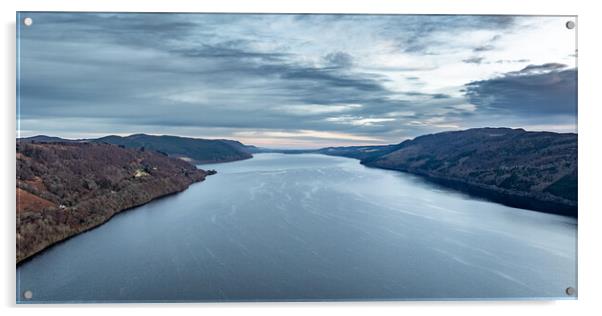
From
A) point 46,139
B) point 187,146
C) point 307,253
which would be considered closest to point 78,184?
point 46,139

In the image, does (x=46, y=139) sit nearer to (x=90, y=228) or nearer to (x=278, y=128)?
(x=90, y=228)

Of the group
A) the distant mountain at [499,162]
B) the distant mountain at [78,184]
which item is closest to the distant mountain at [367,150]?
the distant mountain at [499,162]

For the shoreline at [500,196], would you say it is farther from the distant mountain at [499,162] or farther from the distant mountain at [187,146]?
the distant mountain at [187,146]

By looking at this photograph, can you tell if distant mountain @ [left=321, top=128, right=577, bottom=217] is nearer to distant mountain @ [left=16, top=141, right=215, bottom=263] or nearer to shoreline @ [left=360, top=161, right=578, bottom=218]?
shoreline @ [left=360, top=161, right=578, bottom=218]

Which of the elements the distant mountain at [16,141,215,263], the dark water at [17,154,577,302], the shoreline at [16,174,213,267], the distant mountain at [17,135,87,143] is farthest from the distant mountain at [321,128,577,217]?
the distant mountain at [17,135,87,143]

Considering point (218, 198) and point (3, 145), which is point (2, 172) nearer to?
point (3, 145)

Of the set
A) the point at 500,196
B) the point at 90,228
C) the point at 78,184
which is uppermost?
the point at 78,184

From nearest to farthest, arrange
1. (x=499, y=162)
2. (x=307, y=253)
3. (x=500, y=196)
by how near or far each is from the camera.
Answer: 1. (x=307, y=253)
2. (x=499, y=162)
3. (x=500, y=196)
